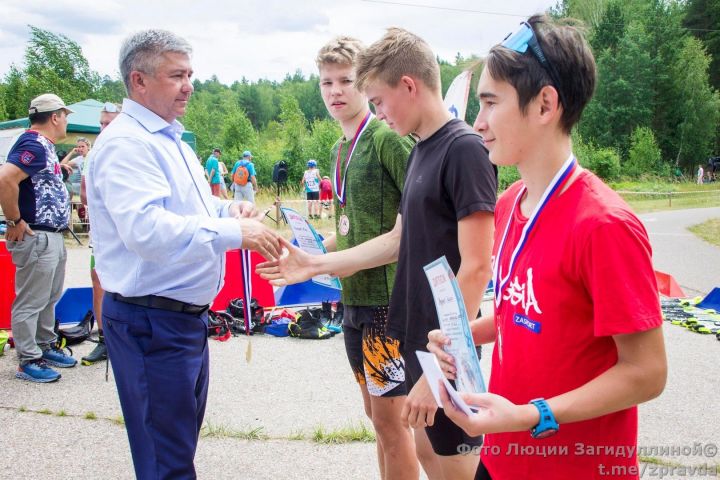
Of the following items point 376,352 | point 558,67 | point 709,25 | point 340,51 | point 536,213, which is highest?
point 709,25

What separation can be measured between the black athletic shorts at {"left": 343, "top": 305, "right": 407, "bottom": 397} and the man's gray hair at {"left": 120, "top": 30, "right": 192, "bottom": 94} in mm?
1475

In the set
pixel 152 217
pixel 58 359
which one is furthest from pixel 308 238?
pixel 58 359

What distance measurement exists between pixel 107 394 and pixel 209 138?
205ft

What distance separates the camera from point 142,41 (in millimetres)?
2510

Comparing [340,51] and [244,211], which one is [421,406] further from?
[340,51]

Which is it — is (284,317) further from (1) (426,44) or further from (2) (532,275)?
(2) (532,275)

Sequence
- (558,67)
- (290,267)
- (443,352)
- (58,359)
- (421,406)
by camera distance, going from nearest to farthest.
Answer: (558,67) < (443,352) < (421,406) < (290,267) < (58,359)

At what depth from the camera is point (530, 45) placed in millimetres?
1469

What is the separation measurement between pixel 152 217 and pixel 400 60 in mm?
1170

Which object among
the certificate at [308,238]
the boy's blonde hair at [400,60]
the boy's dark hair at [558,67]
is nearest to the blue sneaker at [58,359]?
the certificate at [308,238]

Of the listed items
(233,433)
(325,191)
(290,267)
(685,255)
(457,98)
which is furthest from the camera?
(325,191)

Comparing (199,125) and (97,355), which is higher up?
(199,125)

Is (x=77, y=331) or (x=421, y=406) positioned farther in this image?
(x=77, y=331)

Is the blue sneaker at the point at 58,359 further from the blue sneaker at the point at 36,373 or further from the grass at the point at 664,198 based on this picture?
the grass at the point at 664,198
